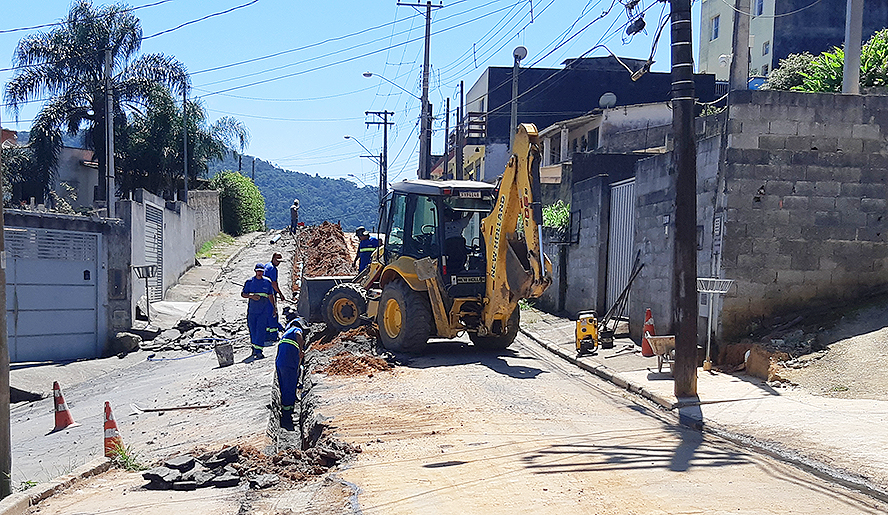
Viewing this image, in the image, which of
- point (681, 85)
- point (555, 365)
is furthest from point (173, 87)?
point (681, 85)

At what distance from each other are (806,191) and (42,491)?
35.0 feet

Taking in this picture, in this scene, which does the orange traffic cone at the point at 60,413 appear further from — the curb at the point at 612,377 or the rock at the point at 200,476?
the curb at the point at 612,377

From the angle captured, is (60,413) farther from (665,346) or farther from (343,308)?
(665,346)

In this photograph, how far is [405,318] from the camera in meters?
12.6

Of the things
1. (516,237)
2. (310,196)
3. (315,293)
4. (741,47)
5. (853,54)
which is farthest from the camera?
(310,196)

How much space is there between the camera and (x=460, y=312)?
41.7 feet

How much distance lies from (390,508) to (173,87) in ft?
119

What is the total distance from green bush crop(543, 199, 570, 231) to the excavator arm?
25.5ft

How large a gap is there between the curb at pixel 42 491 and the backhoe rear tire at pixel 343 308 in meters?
7.54

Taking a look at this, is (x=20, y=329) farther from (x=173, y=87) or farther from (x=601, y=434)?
(x=173, y=87)

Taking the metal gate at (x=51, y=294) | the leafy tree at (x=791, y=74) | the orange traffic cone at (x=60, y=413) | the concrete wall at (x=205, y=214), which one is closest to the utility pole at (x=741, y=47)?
the leafy tree at (x=791, y=74)

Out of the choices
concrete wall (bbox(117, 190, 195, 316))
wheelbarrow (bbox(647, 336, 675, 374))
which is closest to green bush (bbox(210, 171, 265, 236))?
concrete wall (bbox(117, 190, 195, 316))

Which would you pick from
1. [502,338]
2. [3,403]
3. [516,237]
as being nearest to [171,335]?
[502,338]

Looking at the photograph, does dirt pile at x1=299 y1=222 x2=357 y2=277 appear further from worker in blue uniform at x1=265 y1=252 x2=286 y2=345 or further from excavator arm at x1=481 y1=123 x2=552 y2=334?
excavator arm at x1=481 y1=123 x2=552 y2=334
